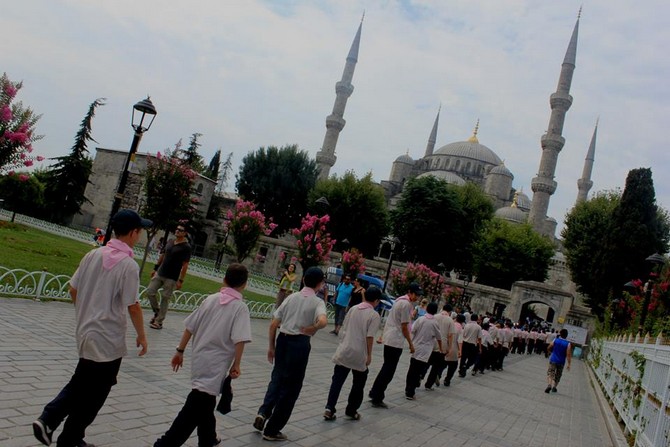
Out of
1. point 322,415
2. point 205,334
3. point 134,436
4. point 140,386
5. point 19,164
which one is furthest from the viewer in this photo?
point 19,164

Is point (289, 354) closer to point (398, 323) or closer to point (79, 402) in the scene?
point (79, 402)

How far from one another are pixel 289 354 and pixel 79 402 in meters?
2.00

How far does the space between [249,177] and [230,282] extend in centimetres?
4416

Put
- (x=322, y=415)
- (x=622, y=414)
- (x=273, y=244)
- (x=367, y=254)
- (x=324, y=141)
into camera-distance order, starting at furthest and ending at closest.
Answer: (x=324, y=141)
(x=367, y=254)
(x=273, y=244)
(x=622, y=414)
(x=322, y=415)

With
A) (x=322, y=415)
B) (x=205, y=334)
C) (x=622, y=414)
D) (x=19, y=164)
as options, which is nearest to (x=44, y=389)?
(x=205, y=334)

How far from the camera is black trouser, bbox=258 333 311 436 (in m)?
4.93

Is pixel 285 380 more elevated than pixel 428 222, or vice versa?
pixel 428 222

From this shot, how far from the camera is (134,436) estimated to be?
4.24 meters

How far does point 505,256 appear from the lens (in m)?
45.7

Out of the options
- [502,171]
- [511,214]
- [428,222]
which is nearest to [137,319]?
[428,222]

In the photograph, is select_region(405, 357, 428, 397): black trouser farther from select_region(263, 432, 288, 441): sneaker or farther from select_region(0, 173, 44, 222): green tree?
select_region(0, 173, 44, 222): green tree

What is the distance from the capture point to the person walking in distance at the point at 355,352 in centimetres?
612

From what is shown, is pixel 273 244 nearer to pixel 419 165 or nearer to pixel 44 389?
pixel 44 389

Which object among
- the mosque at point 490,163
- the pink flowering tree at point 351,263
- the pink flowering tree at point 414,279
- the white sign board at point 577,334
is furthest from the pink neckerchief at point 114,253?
the mosque at point 490,163
